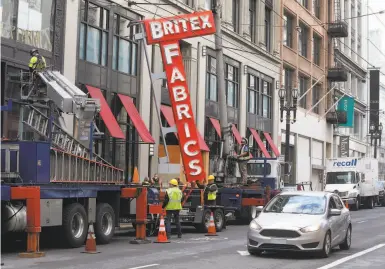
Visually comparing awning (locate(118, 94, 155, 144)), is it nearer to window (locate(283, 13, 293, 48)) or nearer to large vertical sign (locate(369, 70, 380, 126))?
window (locate(283, 13, 293, 48))

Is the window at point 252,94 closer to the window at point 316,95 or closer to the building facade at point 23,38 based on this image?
the window at point 316,95

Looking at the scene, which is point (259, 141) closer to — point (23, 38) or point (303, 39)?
point (303, 39)

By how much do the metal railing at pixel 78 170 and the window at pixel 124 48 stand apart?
10.4 metres

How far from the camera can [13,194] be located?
14.1 meters

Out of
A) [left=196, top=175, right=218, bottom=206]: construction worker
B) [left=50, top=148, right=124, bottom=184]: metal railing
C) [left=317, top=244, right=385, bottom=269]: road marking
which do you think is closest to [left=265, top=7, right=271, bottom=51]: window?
[left=196, top=175, right=218, bottom=206]: construction worker

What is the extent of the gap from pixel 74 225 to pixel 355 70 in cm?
5541

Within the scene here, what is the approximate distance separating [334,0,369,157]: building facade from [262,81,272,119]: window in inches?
601

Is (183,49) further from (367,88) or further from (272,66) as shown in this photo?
(367,88)

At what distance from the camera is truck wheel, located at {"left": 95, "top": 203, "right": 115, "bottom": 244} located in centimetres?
1759

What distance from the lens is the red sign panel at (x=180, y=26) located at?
1051 inches

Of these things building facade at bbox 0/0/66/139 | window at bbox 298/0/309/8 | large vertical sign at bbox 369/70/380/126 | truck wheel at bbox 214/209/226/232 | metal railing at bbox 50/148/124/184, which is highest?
window at bbox 298/0/309/8

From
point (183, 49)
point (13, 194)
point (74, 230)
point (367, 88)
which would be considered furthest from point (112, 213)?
point (367, 88)

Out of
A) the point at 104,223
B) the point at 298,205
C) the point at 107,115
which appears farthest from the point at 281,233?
the point at 107,115

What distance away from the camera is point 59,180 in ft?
51.6
